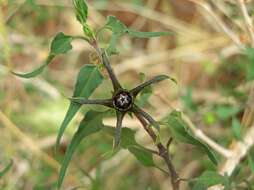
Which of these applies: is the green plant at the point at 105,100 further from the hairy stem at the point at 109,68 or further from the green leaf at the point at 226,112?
the green leaf at the point at 226,112

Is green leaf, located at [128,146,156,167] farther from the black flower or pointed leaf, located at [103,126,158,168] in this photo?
the black flower

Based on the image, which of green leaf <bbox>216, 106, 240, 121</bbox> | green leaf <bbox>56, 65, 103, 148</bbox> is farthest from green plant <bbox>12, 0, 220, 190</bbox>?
green leaf <bbox>216, 106, 240, 121</bbox>

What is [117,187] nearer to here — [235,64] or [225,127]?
[225,127]

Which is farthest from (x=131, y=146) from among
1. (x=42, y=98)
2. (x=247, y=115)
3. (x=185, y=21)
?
(x=185, y=21)

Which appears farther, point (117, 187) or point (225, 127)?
point (225, 127)

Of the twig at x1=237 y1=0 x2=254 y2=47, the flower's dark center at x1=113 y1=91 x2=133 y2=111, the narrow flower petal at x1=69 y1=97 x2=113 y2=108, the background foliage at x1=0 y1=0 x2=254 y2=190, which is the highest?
the background foliage at x1=0 y1=0 x2=254 y2=190

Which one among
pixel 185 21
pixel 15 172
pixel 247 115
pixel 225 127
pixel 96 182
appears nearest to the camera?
pixel 96 182
